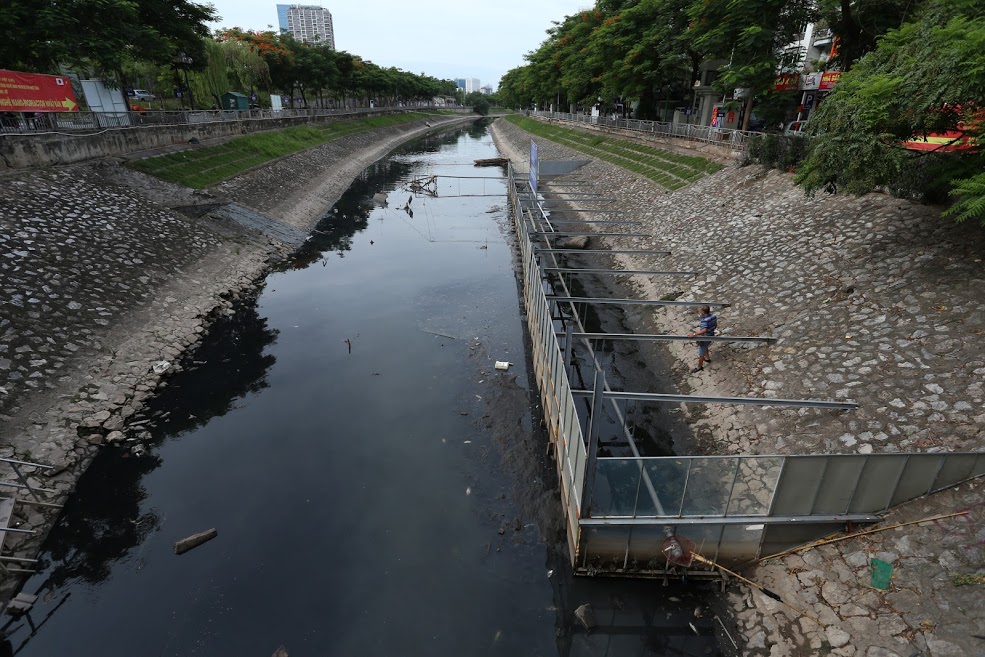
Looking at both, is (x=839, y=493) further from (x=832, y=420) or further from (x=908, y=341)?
(x=908, y=341)

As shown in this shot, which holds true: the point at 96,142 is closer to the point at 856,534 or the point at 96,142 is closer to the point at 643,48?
the point at 856,534

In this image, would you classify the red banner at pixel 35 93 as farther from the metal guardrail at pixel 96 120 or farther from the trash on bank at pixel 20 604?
the trash on bank at pixel 20 604

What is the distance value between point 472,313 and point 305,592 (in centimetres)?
1346

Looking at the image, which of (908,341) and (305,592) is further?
(908,341)

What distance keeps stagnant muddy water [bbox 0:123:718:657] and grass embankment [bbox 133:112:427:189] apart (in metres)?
15.8

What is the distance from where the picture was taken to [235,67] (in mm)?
55844

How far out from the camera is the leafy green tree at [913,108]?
10430 millimetres

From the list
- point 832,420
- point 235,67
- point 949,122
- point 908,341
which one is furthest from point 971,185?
point 235,67

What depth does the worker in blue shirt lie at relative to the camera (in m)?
14.0

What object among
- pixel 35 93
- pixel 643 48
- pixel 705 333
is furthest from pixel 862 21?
pixel 35 93

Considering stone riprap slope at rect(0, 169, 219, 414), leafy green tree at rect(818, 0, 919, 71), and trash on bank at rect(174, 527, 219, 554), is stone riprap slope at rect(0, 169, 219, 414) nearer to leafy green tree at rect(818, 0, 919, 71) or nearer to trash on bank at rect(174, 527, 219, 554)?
trash on bank at rect(174, 527, 219, 554)

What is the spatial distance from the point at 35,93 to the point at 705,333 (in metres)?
32.3

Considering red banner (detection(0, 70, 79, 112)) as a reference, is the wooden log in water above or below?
below

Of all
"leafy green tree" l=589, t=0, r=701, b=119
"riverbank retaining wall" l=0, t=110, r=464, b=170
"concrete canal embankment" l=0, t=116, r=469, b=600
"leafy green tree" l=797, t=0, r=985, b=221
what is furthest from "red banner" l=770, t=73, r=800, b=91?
"riverbank retaining wall" l=0, t=110, r=464, b=170
